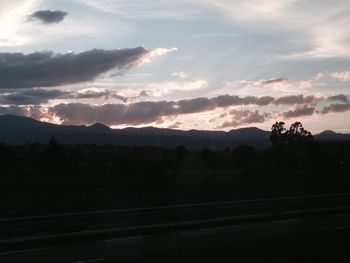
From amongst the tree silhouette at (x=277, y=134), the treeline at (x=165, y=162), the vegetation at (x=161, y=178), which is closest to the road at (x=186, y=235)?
the vegetation at (x=161, y=178)

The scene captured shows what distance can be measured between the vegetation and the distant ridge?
53.8 ft

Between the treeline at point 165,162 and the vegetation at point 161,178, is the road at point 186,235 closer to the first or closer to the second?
the vegetation at point 161,178

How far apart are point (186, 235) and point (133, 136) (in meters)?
114

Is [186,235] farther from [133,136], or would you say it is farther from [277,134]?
[133,136]

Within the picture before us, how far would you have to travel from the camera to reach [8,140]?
163 metres

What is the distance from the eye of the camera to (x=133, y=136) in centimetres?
13000

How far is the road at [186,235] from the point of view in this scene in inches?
491

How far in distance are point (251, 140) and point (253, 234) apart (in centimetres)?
10277

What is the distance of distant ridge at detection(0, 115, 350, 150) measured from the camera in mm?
103275

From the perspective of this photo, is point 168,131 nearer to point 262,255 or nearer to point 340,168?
point 340,168

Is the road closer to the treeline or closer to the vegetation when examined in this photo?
the vegetation

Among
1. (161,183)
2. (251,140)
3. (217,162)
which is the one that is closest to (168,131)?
(251,140)

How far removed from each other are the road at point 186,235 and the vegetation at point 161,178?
19.0ft

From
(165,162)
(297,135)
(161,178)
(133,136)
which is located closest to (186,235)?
(161,178)
